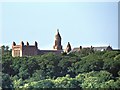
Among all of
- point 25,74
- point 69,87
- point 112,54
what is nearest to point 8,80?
point 69,87

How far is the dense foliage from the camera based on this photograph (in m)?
37.4

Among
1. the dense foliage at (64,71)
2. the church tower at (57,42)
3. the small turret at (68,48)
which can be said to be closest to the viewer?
the dense foliage at (64,71)

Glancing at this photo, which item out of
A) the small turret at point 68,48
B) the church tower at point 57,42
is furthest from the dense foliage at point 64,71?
the church tower at point 57,42

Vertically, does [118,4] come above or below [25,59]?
above

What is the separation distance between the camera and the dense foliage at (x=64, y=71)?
3738cm

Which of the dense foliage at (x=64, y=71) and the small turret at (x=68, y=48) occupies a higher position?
the small turret at (x=68, y=48)

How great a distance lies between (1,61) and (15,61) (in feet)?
11.2

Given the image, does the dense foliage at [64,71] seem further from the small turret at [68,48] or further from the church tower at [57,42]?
the church tower at [57,42]

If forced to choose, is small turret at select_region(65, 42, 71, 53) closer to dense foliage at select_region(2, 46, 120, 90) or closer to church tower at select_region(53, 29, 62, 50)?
church tower at select_region(53, 29, 62, 50)

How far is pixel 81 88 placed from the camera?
3619 centimetres

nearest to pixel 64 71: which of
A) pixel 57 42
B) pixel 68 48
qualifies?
pixel 57 42

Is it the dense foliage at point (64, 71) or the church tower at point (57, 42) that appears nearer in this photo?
the dense foliage at point (64, 71)

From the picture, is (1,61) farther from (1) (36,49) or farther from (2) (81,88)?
(1) (36,49)

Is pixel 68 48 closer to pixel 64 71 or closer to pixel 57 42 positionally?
pixel 57 42
